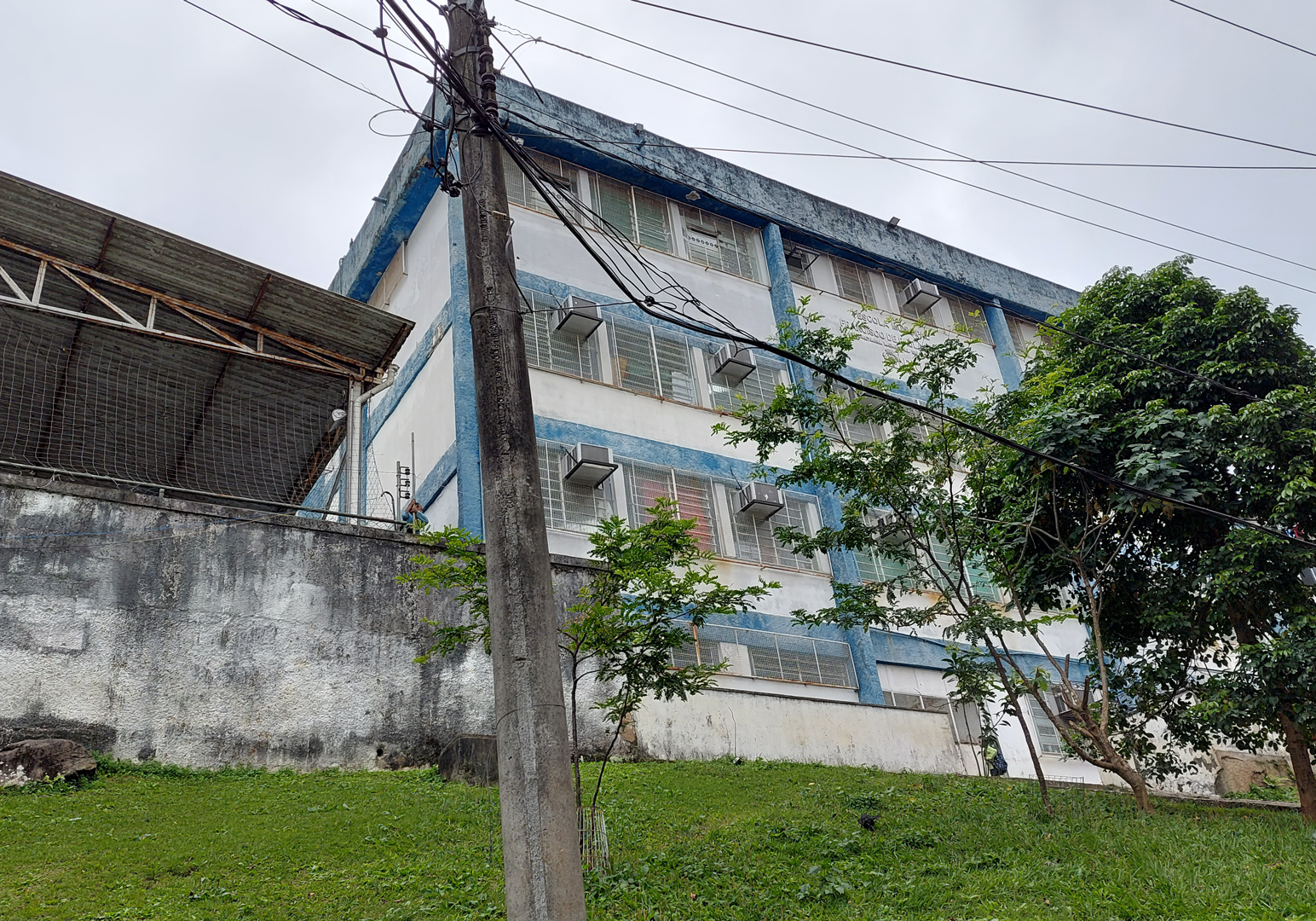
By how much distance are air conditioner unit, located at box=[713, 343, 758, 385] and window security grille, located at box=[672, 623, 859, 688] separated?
5.25m

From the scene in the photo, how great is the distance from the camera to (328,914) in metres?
7.11

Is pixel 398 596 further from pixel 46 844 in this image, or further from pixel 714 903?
pixel 714 903

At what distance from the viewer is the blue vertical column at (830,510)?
18.0 metres

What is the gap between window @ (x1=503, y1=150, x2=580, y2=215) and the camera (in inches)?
755

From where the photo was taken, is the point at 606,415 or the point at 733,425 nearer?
the point at 606,415

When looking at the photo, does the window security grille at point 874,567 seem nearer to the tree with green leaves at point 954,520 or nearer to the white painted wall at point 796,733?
the white painted wall at point 796,733

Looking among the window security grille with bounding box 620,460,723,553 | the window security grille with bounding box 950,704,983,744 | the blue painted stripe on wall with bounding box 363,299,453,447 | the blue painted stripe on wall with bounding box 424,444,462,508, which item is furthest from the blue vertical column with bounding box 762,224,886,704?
the blue painted stripe on wall with bounding box 363,299,453,447

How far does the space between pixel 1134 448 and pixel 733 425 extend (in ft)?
28.7

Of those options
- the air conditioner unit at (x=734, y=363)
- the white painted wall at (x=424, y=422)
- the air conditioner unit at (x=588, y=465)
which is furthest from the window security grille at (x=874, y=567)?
the white painted wall at (x=424, y=422)

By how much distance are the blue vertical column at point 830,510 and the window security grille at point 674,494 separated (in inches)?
83.7

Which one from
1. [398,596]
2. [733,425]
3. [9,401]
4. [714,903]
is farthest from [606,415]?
[714,903]

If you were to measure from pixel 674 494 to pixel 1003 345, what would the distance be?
1165 centimetres

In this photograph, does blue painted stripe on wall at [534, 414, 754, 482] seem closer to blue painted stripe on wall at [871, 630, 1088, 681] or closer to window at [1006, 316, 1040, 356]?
blue painted stripe on wall at [871, 630, 1088, 681]

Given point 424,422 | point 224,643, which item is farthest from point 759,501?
point 224,643
